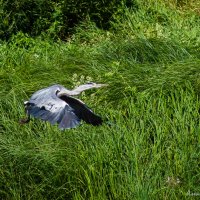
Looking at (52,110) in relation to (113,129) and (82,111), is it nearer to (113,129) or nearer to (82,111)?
(82,111)

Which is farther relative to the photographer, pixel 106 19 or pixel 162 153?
pixel 106 19

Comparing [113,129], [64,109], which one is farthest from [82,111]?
[113,129]

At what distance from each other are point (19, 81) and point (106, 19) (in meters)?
2.08

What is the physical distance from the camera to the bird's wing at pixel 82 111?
2.77 meters

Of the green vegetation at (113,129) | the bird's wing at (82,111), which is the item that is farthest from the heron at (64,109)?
the green vegetation at (113,129)

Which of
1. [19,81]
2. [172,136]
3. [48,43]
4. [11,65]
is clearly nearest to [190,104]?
[172,136]

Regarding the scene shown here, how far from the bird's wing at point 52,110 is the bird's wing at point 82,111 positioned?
0.9 inches

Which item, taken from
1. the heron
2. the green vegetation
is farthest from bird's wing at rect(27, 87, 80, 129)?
the green vegetation

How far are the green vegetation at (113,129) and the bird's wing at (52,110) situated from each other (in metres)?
0.59

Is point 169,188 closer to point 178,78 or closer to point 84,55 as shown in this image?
point 178,78

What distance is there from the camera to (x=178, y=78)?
4.36 meters

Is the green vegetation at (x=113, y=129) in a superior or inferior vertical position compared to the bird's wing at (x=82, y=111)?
inferior

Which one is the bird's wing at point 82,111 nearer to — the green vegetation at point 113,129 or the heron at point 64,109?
the heron at point 64,109

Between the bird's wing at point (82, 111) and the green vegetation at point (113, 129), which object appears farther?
the green vegetation at point (113, 129)
